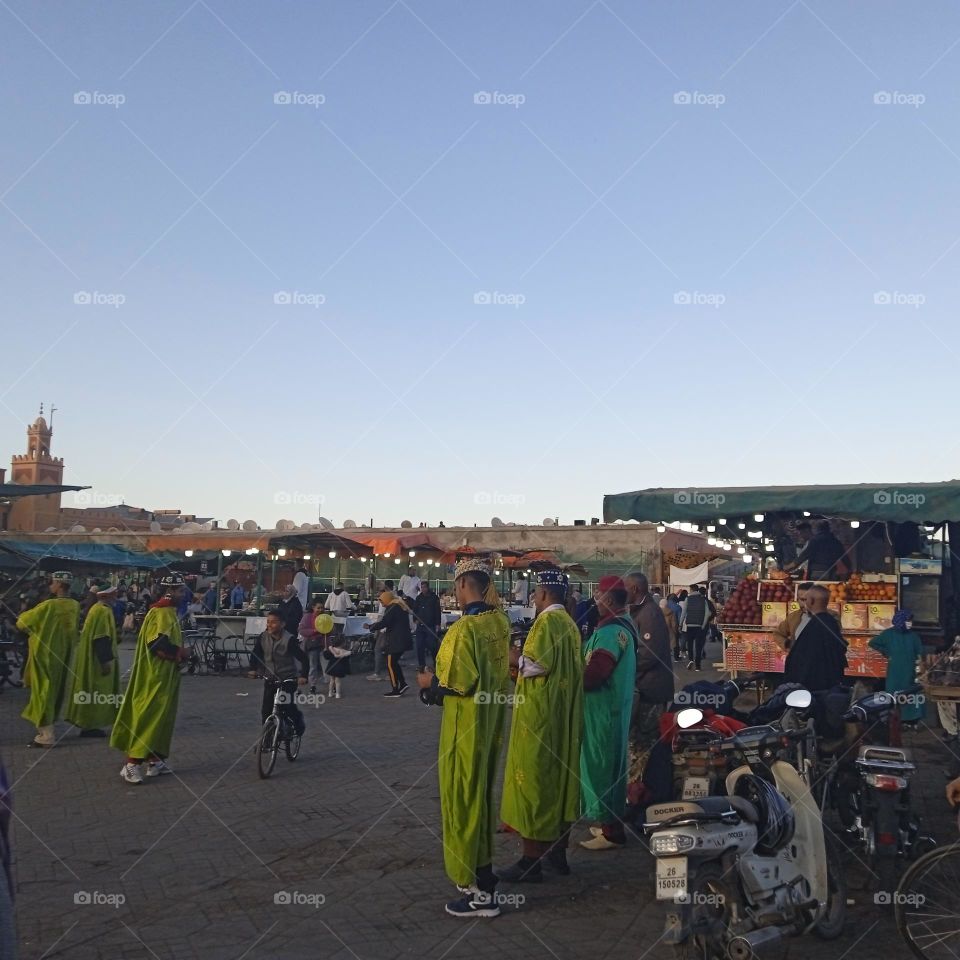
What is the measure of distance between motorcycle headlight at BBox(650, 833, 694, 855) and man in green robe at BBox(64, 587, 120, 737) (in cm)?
791

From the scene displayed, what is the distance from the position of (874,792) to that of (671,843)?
2.42 m

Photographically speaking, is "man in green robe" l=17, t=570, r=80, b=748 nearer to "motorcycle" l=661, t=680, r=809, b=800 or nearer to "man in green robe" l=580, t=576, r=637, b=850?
"man in green robe" l=580, t=576, r=637, b=850

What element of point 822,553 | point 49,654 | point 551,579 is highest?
point 822,553

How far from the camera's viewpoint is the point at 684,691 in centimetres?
642

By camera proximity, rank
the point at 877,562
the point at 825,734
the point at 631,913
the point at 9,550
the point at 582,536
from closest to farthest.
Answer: the point at 631,913
the point at 825,734
the point at 877,562
the point at 9,550
the point at 582,536

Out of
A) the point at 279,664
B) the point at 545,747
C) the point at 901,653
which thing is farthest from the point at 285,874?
the point at 901,653

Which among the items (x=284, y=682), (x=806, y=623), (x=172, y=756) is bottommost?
(x=172, y=756)

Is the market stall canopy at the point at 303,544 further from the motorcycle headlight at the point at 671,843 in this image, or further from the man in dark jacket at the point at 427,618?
the motorcycle headlight at the point at 671,843

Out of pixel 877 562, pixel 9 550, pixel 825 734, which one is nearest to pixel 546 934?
pixel 825 734

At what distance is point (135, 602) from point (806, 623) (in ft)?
82.1

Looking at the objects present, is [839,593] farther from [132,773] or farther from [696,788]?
[132,773]

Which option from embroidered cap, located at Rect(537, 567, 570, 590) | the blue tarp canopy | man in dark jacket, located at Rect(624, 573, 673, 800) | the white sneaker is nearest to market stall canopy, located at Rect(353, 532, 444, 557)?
the blue tarp canopy

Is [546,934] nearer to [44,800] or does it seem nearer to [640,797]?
[640,797]

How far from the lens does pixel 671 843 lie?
3941 millimetres
